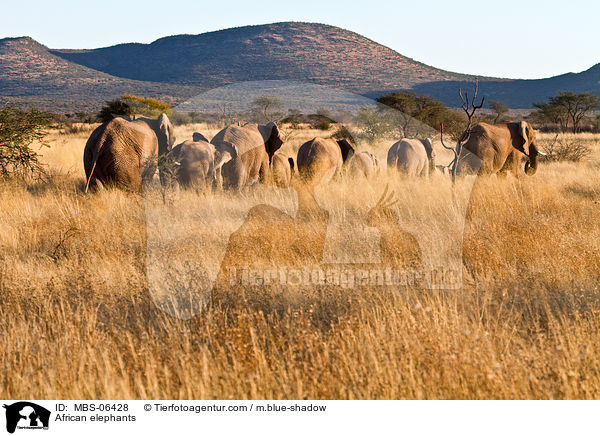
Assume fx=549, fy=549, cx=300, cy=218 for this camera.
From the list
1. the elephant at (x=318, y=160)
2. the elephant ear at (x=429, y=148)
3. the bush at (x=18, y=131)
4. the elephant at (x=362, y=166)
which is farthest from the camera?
the elephant ear at (x=429, y=148)

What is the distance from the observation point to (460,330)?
4113 mm

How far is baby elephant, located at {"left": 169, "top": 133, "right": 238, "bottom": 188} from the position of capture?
9.98 m

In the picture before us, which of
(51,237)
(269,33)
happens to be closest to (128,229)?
(51,237)

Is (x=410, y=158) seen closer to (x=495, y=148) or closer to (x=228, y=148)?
(x=495, y=148)

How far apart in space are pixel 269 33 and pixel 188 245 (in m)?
146

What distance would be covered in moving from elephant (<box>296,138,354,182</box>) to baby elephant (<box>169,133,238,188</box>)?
6.91 feet

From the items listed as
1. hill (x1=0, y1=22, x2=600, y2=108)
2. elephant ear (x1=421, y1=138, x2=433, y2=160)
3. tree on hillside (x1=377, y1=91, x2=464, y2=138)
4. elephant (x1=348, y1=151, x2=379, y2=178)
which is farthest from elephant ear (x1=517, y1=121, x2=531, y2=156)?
hill (x1=0, y1=22, x2=600, y2=108)

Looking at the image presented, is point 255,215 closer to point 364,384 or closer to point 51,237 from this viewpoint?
point 51,237

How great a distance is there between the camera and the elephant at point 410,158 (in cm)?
1312

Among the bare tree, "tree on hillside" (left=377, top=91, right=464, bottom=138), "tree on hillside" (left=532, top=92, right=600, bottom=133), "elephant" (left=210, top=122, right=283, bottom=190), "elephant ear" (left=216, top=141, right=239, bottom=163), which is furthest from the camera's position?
"tree on hillside" (left=532, top=92, right=600, bottom=133)

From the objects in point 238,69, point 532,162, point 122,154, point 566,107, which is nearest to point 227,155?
point 122,154

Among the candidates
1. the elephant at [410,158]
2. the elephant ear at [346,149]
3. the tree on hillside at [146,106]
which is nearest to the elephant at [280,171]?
the elephant ear at [346,149]

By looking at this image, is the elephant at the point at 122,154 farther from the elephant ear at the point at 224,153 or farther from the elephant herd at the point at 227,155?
the elephant ear at the point at 224,153

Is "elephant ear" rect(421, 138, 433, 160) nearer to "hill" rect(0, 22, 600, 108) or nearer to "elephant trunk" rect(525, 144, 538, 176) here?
"elephant trunk" rect(525, 144, 538, 176)
